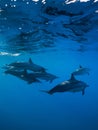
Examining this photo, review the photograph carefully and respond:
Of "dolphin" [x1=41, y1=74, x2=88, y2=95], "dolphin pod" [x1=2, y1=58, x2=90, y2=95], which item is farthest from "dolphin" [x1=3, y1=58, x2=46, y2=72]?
"dolphin" [x1=41, y1=74, x2=88, y2=95]

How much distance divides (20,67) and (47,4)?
4.62m

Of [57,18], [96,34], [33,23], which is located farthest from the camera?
[96,34]

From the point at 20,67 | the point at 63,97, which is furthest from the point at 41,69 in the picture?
the point at 63,97

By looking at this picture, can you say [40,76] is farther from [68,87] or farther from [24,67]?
[68,87]

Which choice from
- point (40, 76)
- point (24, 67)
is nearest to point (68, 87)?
point (40, 76)

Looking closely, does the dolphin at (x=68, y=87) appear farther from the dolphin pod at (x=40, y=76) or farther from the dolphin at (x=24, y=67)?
the dolphin at (x=24, y=67)

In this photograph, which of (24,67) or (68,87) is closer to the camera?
(68,87)

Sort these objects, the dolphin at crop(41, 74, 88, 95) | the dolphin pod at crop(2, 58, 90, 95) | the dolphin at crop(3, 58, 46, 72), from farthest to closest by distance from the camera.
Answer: the dolphin at crop(3, 58, 46, 72) → the dolphin pod at crop(2, 58, 90, 95) → the dolphin at crop(41, 74, 88, 95)

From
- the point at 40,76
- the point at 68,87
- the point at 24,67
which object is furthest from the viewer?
the point at 24,67

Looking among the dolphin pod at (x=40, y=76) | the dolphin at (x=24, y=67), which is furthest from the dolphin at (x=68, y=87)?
the dolphin at (x=24, y=67)

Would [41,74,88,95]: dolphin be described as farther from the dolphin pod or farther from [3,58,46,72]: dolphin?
[3,58,46,72]: dolphin

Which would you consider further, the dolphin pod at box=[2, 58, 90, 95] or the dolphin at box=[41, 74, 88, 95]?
the dolphin pod at box=[2, 58, 90, 95]

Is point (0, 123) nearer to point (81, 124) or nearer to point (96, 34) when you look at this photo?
point (81, 124)

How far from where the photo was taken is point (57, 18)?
663 inches
